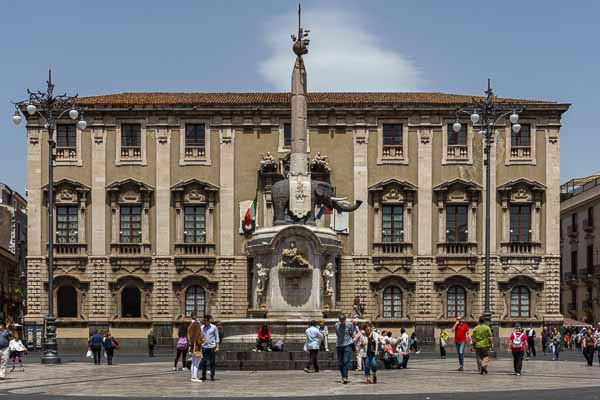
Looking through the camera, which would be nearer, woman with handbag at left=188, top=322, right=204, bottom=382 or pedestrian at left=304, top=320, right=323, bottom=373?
woman with handbag at left=188, top=322, right=204, bottom=382

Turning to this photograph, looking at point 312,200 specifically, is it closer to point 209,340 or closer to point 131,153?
point 209,340

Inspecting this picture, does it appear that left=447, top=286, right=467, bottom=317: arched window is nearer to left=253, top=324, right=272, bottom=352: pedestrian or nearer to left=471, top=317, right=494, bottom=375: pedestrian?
left=253, top=324, right=272, bottom=352: pedestrian

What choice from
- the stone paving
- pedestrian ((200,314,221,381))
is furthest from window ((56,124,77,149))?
pedestrian ((200,314,221,381))

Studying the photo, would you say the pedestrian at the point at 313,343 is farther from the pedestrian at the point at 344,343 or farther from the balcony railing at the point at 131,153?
the balcony railing at the point at 131,153

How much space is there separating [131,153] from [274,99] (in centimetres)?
825

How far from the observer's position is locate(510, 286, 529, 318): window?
6091 cm

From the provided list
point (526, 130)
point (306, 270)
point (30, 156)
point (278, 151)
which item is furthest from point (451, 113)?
point (306, 270)

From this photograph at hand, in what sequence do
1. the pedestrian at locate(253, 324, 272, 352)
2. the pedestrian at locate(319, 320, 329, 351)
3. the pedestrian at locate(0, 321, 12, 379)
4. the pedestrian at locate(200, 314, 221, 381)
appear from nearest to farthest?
the pedestrian at locate(200, 314, 221, 381) → the pedestrian at locate(0, 321, 12, 379) → the pedestrian at locate(319, 320, 329, 351) → the pedestrian at locate(253, 324, 272, 352)

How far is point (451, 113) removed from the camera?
6144cm

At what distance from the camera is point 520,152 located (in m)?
61.4

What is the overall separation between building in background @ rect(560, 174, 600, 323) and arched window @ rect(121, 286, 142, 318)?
102ft

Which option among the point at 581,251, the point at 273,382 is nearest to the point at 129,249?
the point at 581,251

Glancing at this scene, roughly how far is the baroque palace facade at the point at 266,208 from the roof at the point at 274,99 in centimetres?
28

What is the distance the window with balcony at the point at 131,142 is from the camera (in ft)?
202
